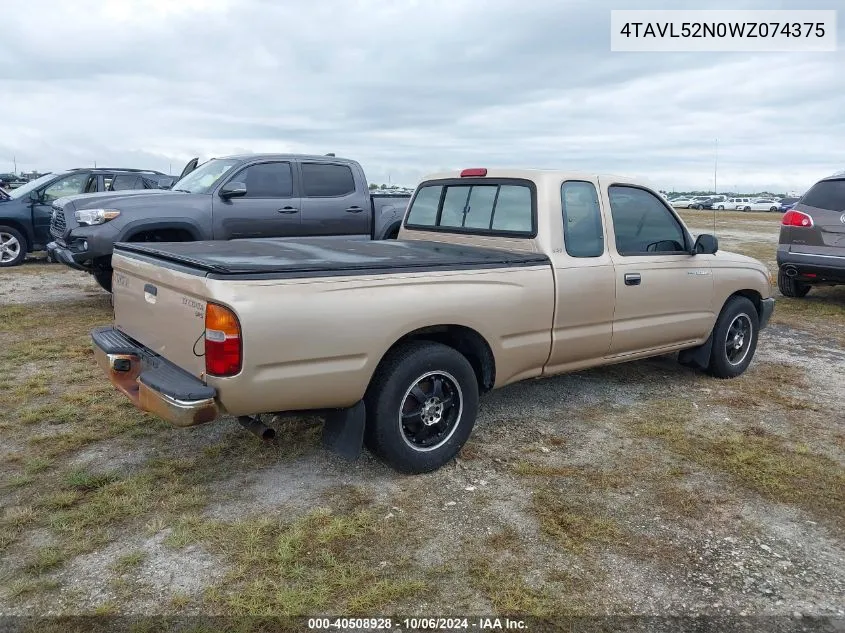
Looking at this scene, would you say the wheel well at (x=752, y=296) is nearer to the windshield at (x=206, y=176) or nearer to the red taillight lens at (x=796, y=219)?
the red taillight lens at (x=796, y=219)

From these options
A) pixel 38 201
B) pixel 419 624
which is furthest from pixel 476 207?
pixel 38 201

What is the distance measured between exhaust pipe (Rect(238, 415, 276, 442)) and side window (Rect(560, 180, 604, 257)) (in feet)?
7.60

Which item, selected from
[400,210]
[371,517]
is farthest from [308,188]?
[371,517]

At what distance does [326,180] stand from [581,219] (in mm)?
5118

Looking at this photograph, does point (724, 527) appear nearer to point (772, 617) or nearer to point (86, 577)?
point (772, 617)

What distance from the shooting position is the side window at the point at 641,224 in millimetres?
5082

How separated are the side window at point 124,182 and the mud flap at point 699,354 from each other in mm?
11044

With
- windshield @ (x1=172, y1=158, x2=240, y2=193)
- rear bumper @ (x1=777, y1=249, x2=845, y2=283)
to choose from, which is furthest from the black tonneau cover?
rear bumper @ (x1=777, y1=249, x2=845, y2=283)

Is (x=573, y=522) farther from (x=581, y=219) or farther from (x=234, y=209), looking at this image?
(x=234, y=209)

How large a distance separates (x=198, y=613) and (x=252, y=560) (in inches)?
15.1

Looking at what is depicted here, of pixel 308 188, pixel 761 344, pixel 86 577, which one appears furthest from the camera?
pixel 308 188

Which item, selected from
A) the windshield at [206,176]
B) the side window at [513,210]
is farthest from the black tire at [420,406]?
the windshield at [206,176]

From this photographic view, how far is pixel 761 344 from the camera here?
7504 mm

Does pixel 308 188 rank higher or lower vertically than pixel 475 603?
higher
